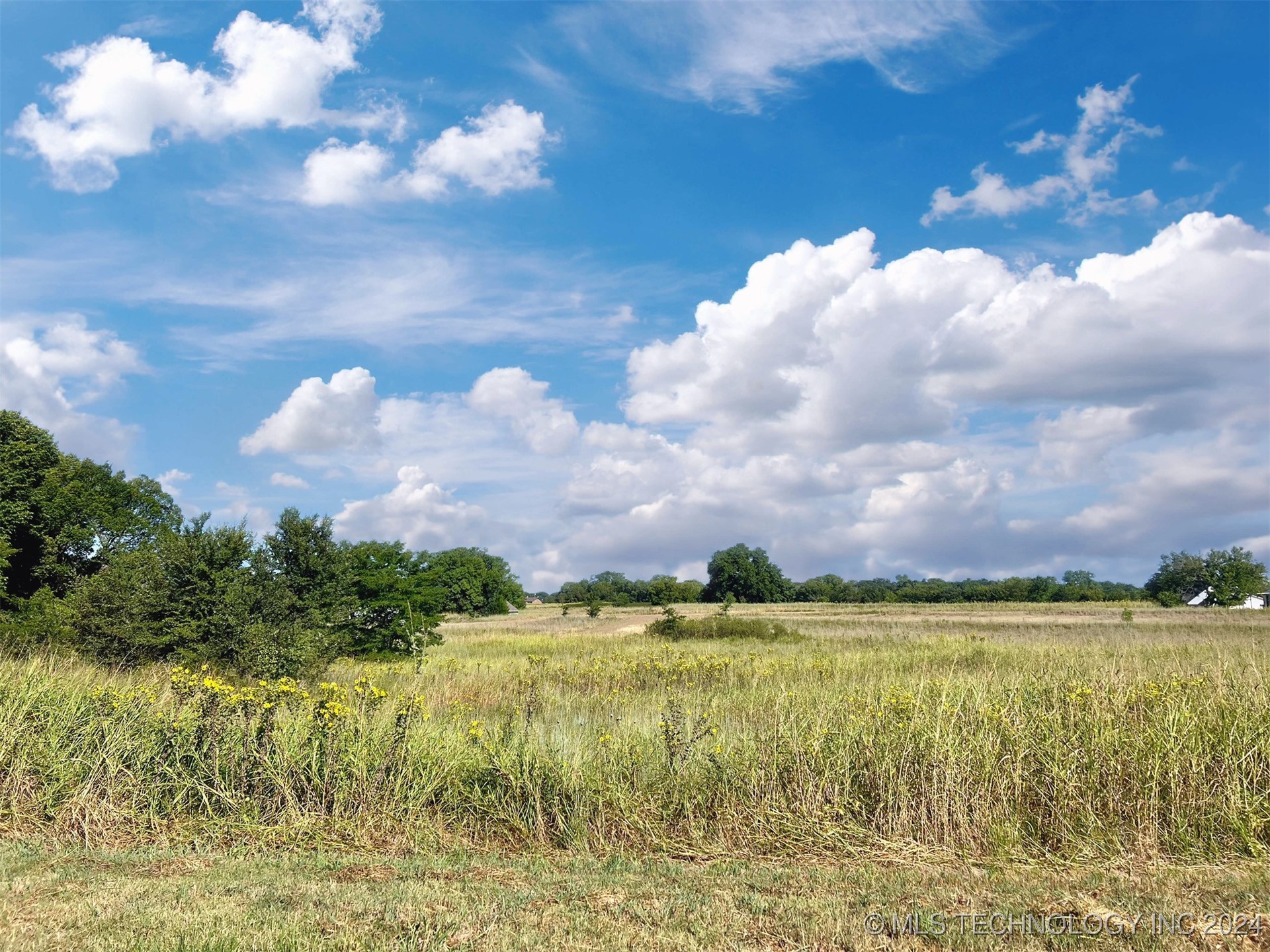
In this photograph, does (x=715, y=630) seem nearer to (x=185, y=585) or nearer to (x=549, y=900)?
(x=185, y=585)

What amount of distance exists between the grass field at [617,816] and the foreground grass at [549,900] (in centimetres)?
2

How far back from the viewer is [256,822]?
21.6ft

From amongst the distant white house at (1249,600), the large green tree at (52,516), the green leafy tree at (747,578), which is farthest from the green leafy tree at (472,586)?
the distant white house at (1249,600)

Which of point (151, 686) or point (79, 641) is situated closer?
point (151, 686)

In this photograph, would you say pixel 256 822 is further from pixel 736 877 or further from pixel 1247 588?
pixel 1247 588

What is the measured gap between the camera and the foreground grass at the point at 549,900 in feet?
14.2

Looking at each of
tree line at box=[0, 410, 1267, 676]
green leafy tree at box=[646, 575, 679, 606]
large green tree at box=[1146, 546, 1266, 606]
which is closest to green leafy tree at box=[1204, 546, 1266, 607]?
large green tree at box=[1146, 546, 1266, 606]

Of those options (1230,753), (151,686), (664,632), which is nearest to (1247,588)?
(664,632)

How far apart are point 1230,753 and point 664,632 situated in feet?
93.2

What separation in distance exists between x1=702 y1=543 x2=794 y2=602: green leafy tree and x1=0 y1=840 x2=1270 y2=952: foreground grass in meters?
123

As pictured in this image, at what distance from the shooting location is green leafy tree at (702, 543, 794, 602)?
12975 centimetres

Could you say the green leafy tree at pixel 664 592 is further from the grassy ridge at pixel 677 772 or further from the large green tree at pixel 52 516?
the grassy ridge at pixel 677 772

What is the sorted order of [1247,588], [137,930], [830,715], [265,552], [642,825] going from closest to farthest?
1. [137,930]
2. [642,825]
3. [830,715]
4. [265,552]
5. [1247,588]

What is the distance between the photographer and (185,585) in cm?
1667
